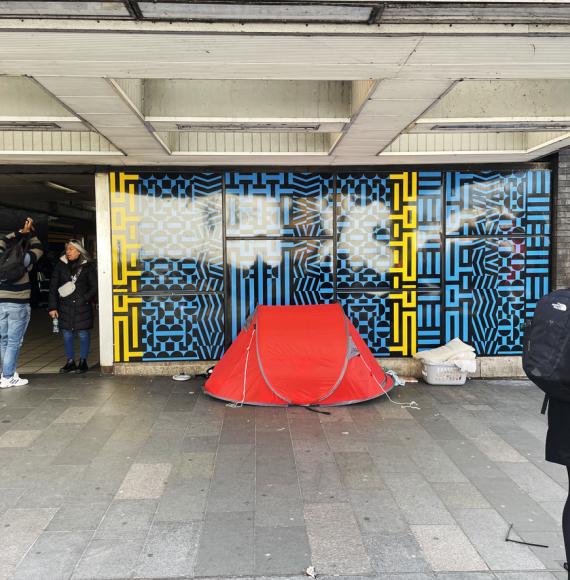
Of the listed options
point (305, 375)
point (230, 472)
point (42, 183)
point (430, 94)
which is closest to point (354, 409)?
point (305, 375)

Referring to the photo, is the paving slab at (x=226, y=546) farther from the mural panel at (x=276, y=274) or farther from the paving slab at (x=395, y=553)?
the mural panel at (x=276, y=274)

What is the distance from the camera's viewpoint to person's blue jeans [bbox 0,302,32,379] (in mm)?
7168

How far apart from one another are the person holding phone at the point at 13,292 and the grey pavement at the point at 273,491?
1.00 metres

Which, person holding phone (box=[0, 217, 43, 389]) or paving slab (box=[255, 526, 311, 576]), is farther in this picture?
person holding phone (box=[0, 217, 43, 389])

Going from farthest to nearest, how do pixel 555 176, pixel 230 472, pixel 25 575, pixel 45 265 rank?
pixel 45 265, pixel 555 176, pixel 230 472, pixel 25 575

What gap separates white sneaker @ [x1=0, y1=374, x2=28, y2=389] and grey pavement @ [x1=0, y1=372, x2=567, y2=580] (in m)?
0.92

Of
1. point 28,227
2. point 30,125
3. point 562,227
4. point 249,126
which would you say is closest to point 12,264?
point 28,227

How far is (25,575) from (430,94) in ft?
15.7

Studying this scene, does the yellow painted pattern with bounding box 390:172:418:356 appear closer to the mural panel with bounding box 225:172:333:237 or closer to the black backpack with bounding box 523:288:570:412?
the mural panel with bounding box 225:172:333:237

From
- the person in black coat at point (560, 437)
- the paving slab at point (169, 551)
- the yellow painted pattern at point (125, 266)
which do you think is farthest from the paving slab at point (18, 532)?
the yellow painted pattern at point (125, 266)

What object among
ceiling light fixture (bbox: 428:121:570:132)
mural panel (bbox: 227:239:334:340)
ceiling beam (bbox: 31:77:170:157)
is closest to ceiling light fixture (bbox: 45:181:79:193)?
ceiling beam (bbox: 31:77:170:157)

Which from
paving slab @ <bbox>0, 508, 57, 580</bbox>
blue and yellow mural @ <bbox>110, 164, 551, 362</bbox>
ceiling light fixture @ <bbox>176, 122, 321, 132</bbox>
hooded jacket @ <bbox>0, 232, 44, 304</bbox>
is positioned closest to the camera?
paving slab @ <bbox>0, 508, 57, 580</bbox>

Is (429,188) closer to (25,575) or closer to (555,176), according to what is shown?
(555,176)

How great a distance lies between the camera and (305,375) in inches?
251
